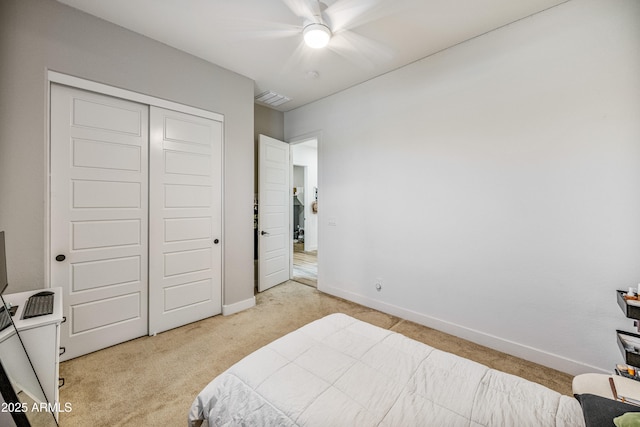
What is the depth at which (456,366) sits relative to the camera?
1254mm

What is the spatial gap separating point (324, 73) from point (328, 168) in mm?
1231

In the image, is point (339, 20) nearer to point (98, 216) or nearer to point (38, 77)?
point (38, 77)

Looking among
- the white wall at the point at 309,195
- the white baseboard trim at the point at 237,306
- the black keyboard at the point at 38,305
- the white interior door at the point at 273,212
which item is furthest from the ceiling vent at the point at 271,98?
the black keyboard at the point at 38,305

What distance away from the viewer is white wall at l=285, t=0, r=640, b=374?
6.04 feet

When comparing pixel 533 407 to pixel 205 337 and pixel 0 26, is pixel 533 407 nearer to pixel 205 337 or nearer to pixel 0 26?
pixel 205 337

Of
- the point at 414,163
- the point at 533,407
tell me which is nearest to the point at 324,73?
the point at 414,163

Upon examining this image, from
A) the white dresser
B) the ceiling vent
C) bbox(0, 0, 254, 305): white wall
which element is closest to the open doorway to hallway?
the ceiling vent

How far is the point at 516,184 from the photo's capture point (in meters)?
2.21

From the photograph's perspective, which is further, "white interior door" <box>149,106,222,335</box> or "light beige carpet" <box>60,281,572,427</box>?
"white interior door" <box>149,106,222,335</box>

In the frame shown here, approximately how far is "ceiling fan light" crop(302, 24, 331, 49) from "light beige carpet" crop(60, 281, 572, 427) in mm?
2816

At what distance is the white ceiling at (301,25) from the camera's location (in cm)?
201

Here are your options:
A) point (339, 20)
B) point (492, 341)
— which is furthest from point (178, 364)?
point (339, 20)

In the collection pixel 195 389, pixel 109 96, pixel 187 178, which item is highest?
pixel 109 96

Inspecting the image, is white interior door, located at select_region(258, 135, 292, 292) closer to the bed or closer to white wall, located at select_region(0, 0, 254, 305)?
white wall, located at select_region(0, 0, 254, 305)
